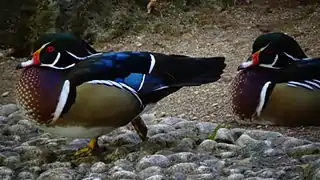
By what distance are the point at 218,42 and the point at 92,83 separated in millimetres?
1534

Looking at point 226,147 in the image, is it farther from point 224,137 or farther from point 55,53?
point 55,53

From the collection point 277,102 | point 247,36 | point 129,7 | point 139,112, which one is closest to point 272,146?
point 277,102

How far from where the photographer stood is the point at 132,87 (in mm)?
2182

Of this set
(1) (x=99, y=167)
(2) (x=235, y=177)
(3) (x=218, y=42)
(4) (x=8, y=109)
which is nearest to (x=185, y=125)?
(1) (x=99, y=167)

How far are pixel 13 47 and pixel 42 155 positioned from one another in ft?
5.49

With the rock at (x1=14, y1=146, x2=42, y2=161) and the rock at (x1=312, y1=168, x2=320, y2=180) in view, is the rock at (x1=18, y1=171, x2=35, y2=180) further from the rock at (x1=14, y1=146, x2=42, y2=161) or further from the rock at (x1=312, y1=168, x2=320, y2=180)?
the rock at (x1=312, y1=168, x2=320, y2=180)

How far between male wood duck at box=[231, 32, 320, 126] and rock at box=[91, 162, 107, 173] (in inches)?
16.4

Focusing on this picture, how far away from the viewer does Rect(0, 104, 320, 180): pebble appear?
2.06 m

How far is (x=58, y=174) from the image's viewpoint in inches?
82.7

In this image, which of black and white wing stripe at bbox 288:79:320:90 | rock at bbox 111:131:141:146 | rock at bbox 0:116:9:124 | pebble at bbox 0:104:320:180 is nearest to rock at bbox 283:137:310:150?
pebble at bbox 0:104:320:180

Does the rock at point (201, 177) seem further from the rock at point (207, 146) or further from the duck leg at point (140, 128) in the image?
the duck leg at point (140, 128)

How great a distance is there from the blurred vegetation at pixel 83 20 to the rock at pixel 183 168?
5.70 ft

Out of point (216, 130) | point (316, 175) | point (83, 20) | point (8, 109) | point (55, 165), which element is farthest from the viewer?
point (83, 20)

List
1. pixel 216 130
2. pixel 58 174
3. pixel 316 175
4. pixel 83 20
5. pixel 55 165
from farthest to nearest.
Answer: pixel 83 20
pixel 216 130
pixel 55 165
pixel 58 174
pixel 316 175
